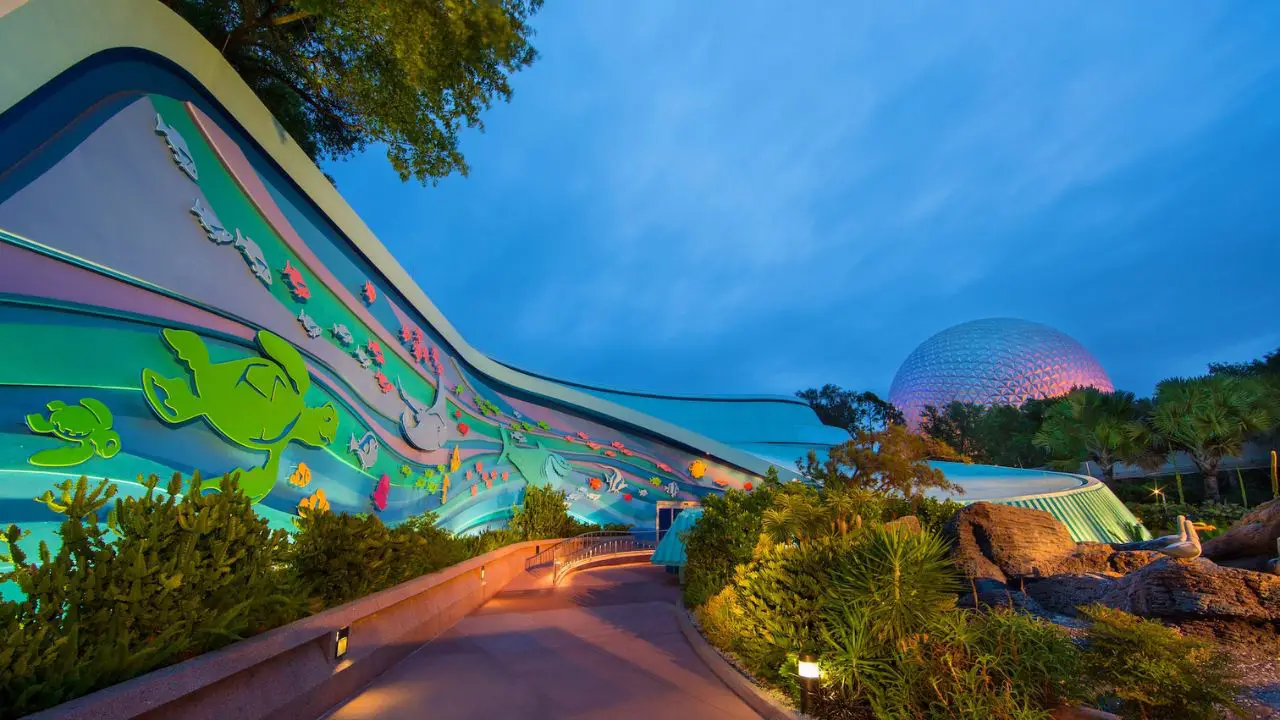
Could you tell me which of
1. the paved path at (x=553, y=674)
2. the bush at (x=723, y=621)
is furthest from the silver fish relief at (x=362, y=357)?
the bush at (x=723, y=621)

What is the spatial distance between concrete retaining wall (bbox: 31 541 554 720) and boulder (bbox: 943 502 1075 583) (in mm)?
10800

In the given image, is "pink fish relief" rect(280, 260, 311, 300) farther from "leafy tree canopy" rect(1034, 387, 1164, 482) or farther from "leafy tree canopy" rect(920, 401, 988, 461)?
"leafy tree canopy" rect(920, 401, 988, 461)

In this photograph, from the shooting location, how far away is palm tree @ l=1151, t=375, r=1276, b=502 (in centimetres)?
2250

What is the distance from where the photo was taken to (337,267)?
1102 centimetres

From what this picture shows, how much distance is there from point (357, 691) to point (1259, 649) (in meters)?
10.7

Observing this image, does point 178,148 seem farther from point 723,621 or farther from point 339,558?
point 723,621

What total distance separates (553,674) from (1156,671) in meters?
5.30

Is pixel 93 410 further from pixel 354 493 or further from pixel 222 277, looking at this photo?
pixel 354 493

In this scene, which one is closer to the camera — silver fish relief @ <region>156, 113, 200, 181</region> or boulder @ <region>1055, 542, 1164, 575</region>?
silver fish relief @ <region>156, 113, 200, 181</region>

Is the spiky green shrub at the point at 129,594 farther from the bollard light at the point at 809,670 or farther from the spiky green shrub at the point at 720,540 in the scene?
the spiky green shrub at the point at 720,540

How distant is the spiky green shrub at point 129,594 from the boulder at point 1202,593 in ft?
35.6

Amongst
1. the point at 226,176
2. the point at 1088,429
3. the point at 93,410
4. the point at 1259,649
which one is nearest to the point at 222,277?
the point at 226,176

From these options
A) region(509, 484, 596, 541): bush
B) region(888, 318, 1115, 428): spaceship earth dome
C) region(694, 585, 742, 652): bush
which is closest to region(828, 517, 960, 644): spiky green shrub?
region(694, 585, 742, 652): bush

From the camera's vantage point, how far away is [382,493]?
11930 millimetres
